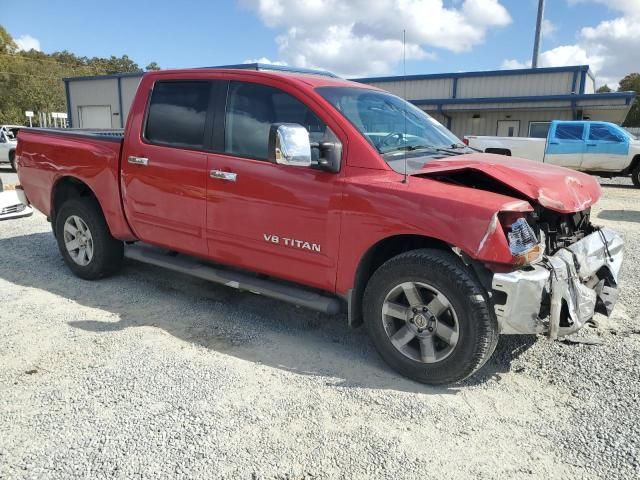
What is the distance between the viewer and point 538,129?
77.4 feet

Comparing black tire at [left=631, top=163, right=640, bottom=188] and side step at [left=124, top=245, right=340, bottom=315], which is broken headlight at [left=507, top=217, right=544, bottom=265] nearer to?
side step at [left=124, top=245, right=340, bottom=315]

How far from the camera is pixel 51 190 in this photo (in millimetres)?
5340

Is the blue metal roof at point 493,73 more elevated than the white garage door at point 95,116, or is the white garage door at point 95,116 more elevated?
the blue metal roof at point 493,73

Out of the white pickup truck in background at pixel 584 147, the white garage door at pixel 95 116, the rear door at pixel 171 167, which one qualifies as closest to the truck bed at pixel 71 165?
the rear door at pixel 171 167

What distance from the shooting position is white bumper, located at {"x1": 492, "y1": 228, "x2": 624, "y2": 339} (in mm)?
2895

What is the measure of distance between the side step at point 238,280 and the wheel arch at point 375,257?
152mm

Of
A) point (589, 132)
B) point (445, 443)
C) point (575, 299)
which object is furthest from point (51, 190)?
point (589, 132)

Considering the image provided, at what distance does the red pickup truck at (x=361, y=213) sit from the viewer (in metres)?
3.02

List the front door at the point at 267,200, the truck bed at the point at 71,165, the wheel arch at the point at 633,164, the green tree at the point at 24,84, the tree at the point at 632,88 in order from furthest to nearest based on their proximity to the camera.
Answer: the tree at the point at 632,88
the green tree at the point at 24,84
the wheel arch at the point at 633,164
the truck bed at the point at 71,165
the front door at the point at 267,200

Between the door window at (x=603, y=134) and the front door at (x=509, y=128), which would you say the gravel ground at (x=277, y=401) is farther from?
the front door at (x=509, y=128)

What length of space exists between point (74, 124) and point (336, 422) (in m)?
36.5

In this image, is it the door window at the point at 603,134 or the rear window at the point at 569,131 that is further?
the rear window at the point at 569,131

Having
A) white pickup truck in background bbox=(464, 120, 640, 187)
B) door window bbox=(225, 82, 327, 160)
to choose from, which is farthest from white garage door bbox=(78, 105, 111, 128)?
door window bbox=(225, 82, 327, 160)

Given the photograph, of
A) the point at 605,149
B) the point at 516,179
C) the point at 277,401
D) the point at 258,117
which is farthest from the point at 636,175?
the point at 277,401
